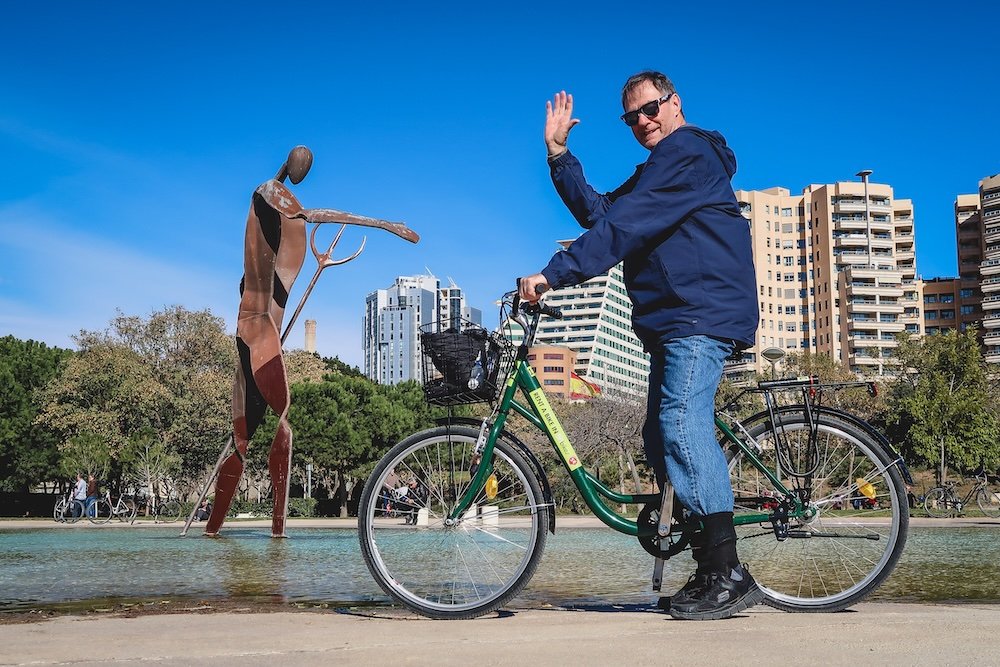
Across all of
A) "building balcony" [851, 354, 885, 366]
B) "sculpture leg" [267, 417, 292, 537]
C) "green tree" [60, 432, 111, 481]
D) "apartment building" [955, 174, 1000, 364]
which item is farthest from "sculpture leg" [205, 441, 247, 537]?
"building balcony" [851, 354, 885, 366]

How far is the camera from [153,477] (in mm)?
30203

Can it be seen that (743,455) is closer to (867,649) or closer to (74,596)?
(867,649)

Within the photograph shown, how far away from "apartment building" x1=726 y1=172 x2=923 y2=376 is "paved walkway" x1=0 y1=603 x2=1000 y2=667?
9509 cm

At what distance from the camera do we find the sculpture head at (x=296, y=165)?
922 cm

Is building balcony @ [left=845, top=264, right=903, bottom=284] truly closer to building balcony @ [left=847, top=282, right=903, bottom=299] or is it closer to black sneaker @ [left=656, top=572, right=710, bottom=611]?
building balcony @ [left=847, top=282, right=903, bottom=299]

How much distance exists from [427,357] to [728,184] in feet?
4.26

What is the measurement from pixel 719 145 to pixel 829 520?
1.51 m

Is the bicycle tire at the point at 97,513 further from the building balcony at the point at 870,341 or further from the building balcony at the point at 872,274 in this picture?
the building balcony at the point at 872,274

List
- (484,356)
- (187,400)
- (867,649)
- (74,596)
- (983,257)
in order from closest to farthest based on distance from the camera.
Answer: (867,649)
(484,356)
(74,596)
(187,400)
(983,257)

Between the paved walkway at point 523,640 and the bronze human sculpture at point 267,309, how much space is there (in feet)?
17.6

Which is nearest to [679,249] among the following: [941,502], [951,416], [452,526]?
[452,526]

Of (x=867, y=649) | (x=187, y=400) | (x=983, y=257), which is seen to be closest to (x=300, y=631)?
(x=867, y=649)

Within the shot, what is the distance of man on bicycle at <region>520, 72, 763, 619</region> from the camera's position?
3094 mm

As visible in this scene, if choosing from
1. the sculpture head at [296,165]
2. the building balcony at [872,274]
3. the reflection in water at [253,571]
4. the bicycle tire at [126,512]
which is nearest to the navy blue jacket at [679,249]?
the reflection in water at [253,571]
